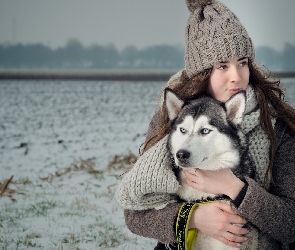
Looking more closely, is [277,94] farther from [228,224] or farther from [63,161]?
[63,161]

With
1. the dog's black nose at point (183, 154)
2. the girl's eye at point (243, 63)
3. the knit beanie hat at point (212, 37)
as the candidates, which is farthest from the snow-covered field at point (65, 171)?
the dog's black nose at point (183, 154)

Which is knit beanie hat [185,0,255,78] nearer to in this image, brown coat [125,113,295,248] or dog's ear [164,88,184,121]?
dog's ear [164,88,184,121]

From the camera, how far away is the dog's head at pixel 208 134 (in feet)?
7.53

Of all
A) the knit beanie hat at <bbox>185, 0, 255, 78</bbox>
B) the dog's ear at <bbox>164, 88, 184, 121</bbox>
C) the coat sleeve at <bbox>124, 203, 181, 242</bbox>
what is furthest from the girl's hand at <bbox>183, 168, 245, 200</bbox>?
the knit beanie hat at <bbox>185, 0, 255, 78</bbox>

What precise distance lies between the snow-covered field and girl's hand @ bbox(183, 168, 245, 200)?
4.43 ft

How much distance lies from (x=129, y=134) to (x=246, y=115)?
9.46m

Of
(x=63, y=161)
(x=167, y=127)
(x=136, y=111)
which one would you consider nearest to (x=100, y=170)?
(x=63, y=161)

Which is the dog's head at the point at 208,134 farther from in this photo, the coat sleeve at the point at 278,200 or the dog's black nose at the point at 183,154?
the coat sleeve at the point at 278,200

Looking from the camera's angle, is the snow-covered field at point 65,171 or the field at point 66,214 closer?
the field at point 66,214

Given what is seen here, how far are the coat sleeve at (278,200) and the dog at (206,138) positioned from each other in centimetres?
14

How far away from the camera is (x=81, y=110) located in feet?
56.5

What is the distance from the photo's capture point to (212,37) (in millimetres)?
2635

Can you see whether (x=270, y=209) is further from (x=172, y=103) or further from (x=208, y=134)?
(x=172, y=103)

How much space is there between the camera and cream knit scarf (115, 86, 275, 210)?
8.00 ft
